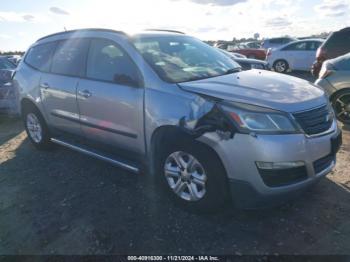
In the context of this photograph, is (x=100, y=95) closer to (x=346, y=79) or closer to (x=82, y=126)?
(x=82, y=126)

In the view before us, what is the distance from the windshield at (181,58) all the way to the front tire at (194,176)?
0.77 m

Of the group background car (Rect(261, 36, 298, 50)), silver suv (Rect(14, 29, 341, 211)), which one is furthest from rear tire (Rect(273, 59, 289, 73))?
silver suv (Rect(14, 29, 341, 211))

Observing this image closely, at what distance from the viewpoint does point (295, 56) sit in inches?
576

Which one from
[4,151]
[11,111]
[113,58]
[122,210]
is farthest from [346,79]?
[11,111]

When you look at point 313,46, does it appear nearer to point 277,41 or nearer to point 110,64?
point 277,41

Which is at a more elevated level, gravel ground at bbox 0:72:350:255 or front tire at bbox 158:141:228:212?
front tire at bbox 158:141:228:212

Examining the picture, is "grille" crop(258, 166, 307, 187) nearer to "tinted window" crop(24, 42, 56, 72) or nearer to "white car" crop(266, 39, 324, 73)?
"tinted window" crop(24, 42, 56, 72)

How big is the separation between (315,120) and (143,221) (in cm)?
193

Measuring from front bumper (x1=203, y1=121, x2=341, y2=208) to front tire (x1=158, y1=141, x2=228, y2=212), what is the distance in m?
0.11

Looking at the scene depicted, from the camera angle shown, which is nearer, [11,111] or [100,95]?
[100,95]

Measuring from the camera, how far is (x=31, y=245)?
3090mm

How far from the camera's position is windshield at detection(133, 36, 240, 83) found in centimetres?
359

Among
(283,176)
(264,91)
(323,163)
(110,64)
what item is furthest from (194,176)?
(110,64)

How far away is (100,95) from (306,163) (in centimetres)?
238
